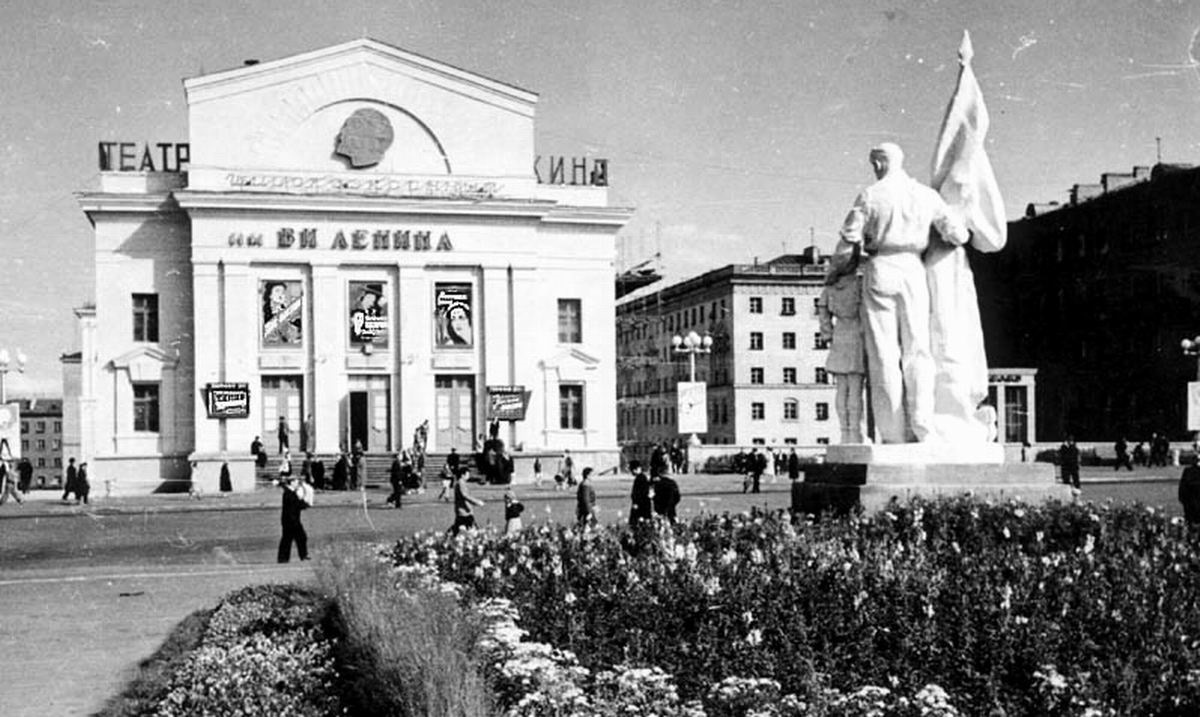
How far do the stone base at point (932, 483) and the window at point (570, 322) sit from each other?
38.2m

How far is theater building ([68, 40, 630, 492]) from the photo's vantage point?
48.0m

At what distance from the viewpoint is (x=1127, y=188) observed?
65.4 m

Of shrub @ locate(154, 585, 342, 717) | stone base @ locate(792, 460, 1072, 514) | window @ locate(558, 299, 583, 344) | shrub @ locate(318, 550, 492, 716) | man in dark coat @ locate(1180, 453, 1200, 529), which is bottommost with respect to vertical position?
shrub @ locate(154, 585, 342, 717)

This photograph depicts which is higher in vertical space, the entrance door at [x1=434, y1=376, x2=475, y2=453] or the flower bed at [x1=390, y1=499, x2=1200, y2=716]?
the entrance door at [x1=434, y1=376, x2=475, y2=453]

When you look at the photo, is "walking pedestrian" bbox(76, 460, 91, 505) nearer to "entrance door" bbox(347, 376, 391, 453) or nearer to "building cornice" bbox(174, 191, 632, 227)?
"entrance door" bbox(347, 376, 391, 453)

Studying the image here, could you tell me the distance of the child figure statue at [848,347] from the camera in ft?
47.1

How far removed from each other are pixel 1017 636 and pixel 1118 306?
209ft

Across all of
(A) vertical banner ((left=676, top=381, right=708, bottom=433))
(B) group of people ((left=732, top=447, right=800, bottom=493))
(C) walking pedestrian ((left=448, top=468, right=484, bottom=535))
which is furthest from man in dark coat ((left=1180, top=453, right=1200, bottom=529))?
(B) group of people ((left=732, top=447, right=800, bottom=493))

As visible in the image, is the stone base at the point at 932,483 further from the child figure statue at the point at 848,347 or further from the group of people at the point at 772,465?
the group of people at the point at 772,465

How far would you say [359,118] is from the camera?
163 ft

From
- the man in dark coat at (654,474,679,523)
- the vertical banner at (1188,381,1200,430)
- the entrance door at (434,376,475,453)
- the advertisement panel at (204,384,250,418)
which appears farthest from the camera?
the entrance door at (434,376,475,453)

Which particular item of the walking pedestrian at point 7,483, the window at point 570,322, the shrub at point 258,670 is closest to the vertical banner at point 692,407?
the window at point 570,322

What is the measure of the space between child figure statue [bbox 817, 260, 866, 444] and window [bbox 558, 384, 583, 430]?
36.8 m

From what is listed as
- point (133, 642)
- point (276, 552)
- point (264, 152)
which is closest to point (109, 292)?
point (264, 152)
